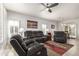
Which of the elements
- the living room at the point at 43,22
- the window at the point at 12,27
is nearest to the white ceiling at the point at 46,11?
the living room at the point at 43,22

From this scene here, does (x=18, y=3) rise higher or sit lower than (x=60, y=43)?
higher

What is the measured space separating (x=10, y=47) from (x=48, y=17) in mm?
1084

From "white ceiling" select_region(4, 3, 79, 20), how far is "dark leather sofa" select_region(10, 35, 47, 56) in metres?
0.61

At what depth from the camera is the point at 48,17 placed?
1.88 meters

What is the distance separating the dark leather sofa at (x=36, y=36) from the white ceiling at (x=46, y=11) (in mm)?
397

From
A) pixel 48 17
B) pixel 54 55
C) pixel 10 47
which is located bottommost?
pixel 54 55

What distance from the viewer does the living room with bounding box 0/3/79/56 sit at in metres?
1.67

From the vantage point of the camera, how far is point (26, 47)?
1918 millimetres

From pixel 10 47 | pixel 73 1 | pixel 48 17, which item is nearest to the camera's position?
pixel 73 1

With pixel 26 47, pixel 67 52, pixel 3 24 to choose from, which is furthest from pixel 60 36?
pixel 3 24

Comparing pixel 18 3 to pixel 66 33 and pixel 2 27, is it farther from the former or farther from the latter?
pixel 66 33

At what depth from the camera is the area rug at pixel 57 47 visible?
1793 millimetres

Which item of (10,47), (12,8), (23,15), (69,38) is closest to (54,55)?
(69,38)

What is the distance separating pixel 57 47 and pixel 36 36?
0.55m
